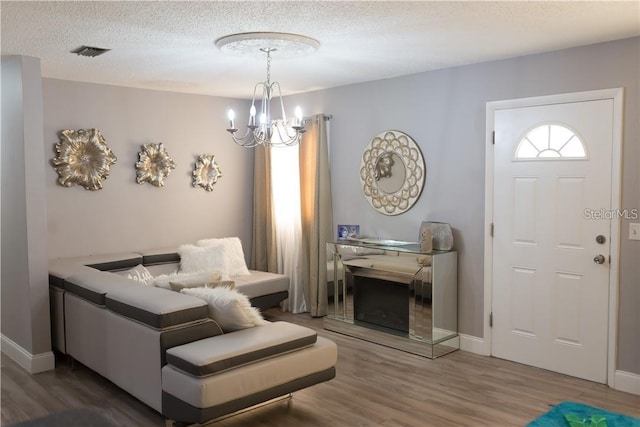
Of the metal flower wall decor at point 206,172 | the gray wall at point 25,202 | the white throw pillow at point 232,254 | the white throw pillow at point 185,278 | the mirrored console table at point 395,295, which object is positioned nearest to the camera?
the white throw pillow at point 185,278

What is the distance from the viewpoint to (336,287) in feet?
18.3

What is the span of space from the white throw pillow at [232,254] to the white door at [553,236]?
2.66 m

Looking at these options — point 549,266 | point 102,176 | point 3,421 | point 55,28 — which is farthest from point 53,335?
point 549,266

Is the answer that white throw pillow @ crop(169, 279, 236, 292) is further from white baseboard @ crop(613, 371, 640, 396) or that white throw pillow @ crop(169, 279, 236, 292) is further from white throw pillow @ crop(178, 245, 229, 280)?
white baseboard @ crop(613, 371, 640, 396)

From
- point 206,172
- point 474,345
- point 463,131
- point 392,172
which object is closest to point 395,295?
point 474,345

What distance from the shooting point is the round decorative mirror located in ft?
16.9

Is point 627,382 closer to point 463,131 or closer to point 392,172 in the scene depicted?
point 463,131

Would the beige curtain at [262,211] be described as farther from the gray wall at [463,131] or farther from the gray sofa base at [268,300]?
the gray wall at [463,131]

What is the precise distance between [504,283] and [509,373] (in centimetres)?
72

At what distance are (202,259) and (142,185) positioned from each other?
3.34 ft

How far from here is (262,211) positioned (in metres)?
6.65

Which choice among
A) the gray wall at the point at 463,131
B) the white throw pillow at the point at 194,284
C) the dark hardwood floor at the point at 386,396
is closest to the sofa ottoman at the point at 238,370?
the dark hardwood floor at the point at 386,396

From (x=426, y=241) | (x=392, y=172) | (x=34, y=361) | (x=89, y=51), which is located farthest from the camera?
(x=392, y=172)

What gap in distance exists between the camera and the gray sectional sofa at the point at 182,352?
10.1 ft
